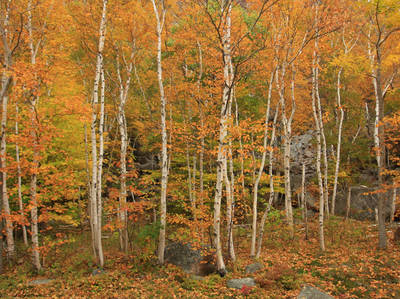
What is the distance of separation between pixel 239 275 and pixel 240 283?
62 centimetres

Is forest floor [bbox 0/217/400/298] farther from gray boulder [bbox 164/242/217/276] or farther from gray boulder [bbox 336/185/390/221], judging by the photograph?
gray boulder [bbox 336/185/390/221]

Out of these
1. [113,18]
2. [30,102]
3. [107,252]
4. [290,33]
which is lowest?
[107,252]

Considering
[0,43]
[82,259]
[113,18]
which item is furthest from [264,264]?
[0,43]

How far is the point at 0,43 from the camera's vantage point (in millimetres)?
9266

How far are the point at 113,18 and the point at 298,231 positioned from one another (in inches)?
501

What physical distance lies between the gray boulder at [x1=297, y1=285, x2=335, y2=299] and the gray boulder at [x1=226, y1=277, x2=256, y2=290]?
1.24 meters

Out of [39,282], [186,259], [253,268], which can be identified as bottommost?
[39,282]

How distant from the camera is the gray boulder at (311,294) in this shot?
5.92 m

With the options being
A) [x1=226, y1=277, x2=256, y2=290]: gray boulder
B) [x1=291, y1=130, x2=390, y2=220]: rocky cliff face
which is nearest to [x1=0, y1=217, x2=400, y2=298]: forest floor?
[x1=226, y1=277, x2=256, y2=290]: gray boulder

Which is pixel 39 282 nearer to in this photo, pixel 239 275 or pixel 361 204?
pixel 239 275

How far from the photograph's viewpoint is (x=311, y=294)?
238 inches

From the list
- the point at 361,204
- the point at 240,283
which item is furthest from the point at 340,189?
the point at 240,283

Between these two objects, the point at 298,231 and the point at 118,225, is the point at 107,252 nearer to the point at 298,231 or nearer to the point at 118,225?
the point at 118,225

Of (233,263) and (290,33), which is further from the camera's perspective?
(290,33)
